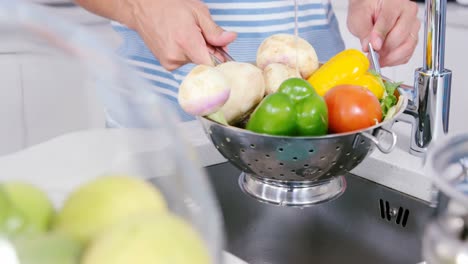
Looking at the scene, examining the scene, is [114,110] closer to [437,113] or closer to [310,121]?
[310,121]

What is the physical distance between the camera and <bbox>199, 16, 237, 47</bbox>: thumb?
74 cm

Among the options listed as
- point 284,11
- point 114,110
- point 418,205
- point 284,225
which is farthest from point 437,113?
point 114,110

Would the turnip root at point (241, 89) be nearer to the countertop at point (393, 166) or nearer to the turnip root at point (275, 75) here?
the turnip root at point (275, 75)

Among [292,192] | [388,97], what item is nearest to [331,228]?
[292,192]

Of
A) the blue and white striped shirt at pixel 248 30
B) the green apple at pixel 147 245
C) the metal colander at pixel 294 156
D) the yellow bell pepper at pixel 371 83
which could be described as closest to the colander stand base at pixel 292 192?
the metal colander at pixel 294 156

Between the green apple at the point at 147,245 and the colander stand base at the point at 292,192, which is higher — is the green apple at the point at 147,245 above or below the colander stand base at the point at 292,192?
above

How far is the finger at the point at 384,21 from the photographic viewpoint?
2.75 feet

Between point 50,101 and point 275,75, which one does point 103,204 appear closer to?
point 50,101

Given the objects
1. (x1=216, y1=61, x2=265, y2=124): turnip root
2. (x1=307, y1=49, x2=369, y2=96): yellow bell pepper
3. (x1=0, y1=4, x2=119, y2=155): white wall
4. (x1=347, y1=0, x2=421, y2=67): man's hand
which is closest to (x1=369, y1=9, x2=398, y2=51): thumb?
(x1=347, y1=0, x2=421, y2=67): man's hand

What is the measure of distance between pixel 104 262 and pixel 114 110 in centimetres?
9

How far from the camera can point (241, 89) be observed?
0.67 meters

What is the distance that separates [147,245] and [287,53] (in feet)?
1.72

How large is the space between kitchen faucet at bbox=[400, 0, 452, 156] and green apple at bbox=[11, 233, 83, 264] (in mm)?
543

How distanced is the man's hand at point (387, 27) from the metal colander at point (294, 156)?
195 millimetres
